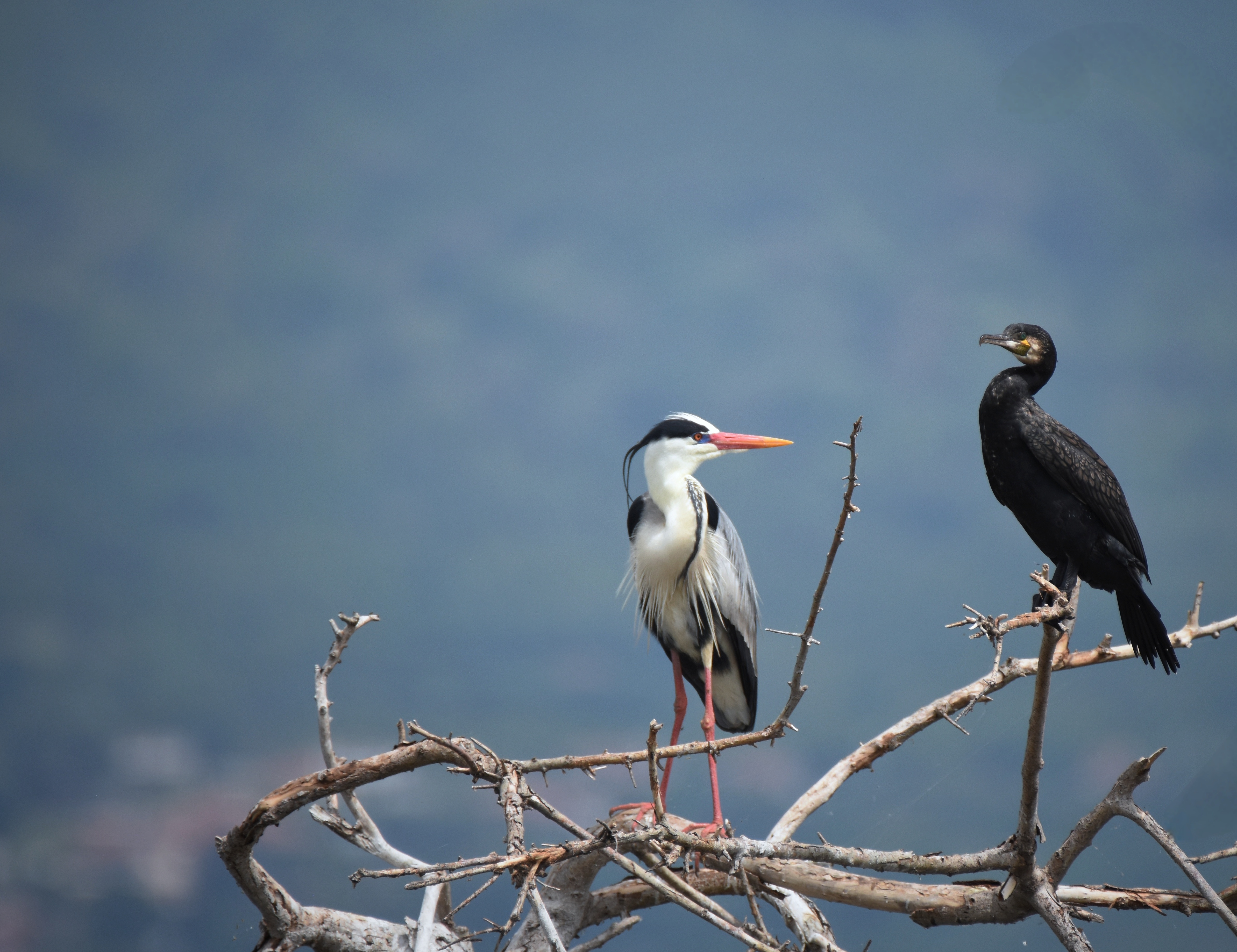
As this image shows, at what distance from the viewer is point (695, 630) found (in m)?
2.88

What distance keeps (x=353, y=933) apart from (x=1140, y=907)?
1822 mm

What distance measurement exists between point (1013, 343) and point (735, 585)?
3.45 ft

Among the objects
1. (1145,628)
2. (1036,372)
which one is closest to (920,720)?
(1145,628)

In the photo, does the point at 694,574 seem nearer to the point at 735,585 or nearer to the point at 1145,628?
the point at 735,585

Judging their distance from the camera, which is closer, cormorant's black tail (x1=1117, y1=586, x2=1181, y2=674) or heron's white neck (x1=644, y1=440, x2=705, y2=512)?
cormorant's black tail (x1=1117, y1=586, x2=1181, y2=674)

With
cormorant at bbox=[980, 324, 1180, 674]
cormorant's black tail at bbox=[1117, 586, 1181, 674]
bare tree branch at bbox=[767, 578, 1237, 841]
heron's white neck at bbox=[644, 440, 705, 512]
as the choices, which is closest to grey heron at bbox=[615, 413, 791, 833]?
heron's white neck at bbox=[644, 440, 705, 512]

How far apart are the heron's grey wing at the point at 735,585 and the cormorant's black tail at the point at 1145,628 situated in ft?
3.37

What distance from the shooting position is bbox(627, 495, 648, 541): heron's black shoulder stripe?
9.69 feet

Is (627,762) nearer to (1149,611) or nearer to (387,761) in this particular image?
(387,761)

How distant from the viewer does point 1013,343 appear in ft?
7.36

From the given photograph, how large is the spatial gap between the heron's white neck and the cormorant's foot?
2.57ft

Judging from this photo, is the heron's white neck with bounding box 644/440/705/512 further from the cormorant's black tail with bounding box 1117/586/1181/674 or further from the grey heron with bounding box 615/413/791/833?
the cormorant's black tail with bounding box 1117/586/1181/674

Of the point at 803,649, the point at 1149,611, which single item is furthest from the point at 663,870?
the point at 1149,611

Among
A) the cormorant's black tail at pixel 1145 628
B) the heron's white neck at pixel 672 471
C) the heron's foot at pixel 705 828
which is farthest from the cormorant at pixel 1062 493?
the heron's foot at pixel 705 828
